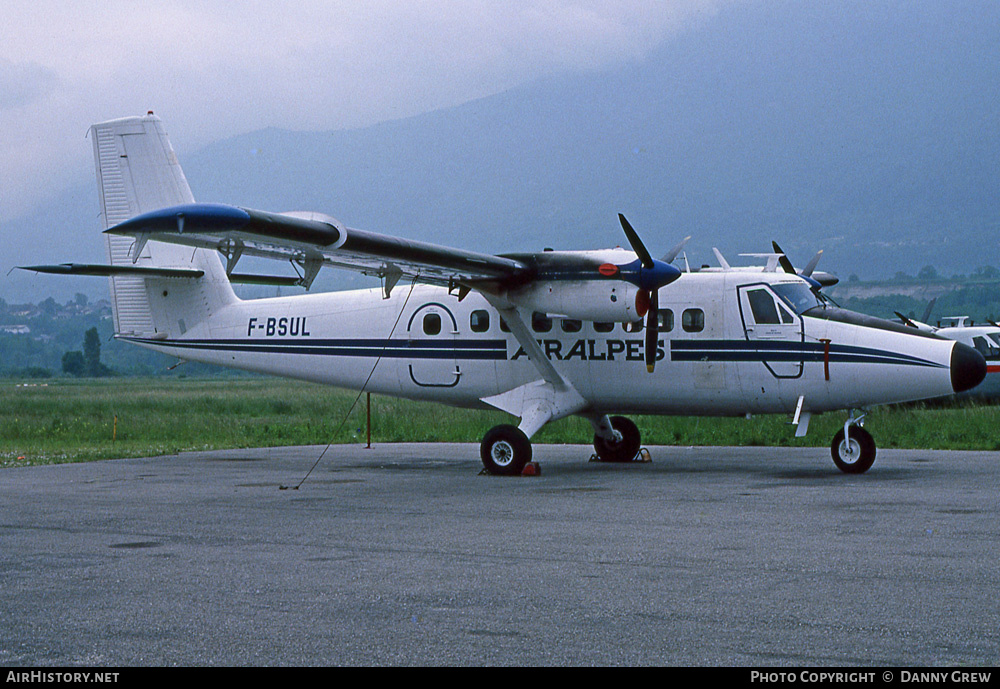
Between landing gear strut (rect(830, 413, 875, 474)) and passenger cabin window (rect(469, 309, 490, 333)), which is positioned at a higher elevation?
passenger cabin window (rect(469, 309, 490, 333))

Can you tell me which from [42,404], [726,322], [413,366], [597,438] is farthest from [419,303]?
[42,404]

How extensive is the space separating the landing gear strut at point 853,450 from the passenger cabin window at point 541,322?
5035mm

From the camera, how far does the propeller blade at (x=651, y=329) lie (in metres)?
17.1

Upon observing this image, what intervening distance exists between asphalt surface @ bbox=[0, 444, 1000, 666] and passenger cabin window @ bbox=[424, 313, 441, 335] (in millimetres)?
4038

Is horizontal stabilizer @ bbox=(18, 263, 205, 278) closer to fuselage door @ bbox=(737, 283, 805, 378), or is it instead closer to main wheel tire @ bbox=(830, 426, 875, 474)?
fuselage door @ bbox=(737, 283, 805, 378)

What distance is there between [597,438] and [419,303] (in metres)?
4.08

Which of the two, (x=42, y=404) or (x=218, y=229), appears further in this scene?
(x=42, y=404)

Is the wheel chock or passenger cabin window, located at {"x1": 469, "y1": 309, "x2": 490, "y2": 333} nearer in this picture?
the wheel chock

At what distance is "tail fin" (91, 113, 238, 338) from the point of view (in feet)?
69.6

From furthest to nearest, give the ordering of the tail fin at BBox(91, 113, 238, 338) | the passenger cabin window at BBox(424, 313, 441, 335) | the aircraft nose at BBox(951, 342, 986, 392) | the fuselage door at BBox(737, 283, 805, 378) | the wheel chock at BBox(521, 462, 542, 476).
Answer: the tail fin at BBox(91, 113, 238, 338), the passenger cabin window at BBox(424, 313, 441, 335), the wheel chock at BBox(521, 462, 542, 476), the fuselage door at BBox(737, 283, 805, 378), the aircraft nose at BBox(951, 342, 986, 392)

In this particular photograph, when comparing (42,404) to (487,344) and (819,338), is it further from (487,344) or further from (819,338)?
(819,338)

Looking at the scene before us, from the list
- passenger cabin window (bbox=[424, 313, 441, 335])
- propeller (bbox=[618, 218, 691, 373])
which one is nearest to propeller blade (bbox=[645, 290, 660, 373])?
propeller (bbox=[618, 218, 691, 373])

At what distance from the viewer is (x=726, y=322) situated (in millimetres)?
17531

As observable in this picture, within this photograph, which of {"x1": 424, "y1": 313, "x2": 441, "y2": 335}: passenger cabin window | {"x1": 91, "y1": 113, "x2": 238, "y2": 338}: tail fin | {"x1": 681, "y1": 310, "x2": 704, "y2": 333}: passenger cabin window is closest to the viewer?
{"x1": 681, "y1": 310, "x2": 704, "y2": 333}: passenger cabin window
